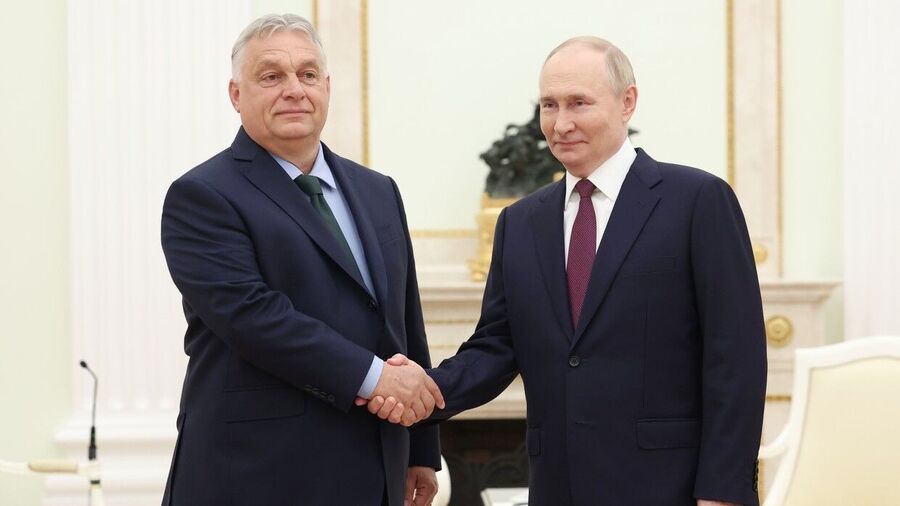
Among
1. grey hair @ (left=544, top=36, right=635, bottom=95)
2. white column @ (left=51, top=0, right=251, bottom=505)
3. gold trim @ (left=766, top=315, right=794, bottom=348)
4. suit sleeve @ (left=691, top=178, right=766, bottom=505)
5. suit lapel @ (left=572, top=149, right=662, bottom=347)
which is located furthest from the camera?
gold trim @ (left=766, top=315, right=794, bottom=348)

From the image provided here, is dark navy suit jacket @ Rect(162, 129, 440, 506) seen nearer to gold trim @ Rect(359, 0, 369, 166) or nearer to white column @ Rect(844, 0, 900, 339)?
gold trim @ Rect(359, 0, 369, 166)

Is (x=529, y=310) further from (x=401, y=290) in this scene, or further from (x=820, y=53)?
(x=820, y=53)

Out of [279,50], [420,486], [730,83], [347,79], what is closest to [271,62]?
[279,50]

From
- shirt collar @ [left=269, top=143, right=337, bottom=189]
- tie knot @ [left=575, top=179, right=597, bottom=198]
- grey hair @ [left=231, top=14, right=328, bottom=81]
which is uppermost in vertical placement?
grey hair @ [left=231, top=14, right=328, bottom=81]

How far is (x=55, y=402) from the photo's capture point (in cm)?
523

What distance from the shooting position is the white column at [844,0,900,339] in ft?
17.7

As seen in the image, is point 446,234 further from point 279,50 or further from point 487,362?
point 279,50

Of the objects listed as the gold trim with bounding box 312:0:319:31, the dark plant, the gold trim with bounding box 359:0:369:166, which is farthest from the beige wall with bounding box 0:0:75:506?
the dark plant

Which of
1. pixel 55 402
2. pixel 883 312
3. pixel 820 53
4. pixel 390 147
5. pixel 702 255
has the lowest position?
pixel 55 402

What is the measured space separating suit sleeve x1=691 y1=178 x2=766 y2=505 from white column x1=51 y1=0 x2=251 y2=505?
10.8 feet

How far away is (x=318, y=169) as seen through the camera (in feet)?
8.71

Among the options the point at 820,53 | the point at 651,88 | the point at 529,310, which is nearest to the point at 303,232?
the point at 529,310

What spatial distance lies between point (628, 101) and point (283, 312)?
93 cm

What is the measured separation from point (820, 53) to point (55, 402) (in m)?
4.09
